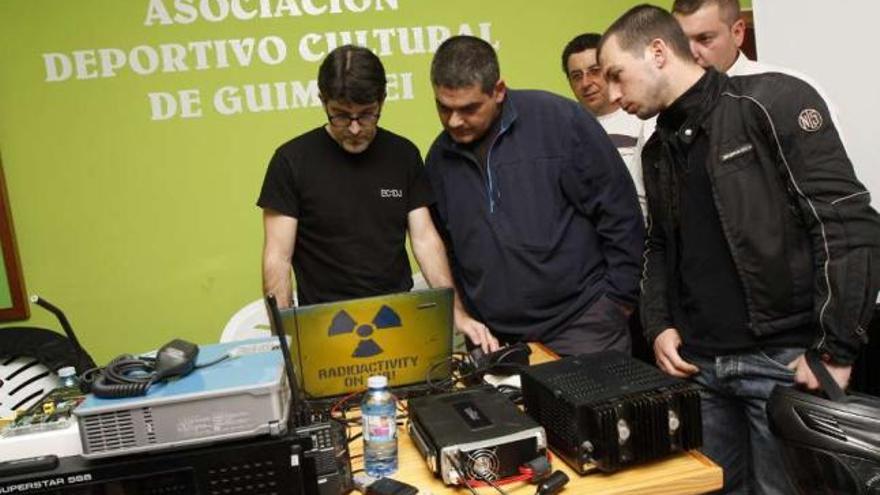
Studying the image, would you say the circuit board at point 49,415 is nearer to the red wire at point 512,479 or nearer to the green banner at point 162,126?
the red wire at point 512,479

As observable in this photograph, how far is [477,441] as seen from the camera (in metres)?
1.13

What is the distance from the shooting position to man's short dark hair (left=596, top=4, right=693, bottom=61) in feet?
5.17

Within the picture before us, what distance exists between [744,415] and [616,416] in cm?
70

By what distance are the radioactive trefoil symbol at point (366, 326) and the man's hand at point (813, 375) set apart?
0.87 meters

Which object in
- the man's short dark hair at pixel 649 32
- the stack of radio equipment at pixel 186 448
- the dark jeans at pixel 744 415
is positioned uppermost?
the man's short dark hair at pixel 649 32

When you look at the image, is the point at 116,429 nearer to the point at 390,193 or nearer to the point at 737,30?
the point at 390,193

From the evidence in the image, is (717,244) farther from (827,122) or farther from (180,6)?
(180,6)

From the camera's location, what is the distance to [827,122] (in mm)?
1387

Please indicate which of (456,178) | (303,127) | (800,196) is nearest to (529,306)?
(456,178)

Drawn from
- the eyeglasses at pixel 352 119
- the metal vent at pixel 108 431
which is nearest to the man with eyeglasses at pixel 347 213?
the eyeglasses at pixel 352 119

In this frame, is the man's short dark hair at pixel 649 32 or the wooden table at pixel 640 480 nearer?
the wooden table at pixel 640 480

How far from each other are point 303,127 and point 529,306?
1.37 metres

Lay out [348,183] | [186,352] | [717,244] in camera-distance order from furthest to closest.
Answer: [348,183] < [717,244] < [186,352]

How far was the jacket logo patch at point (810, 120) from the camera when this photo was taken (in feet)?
4.52
